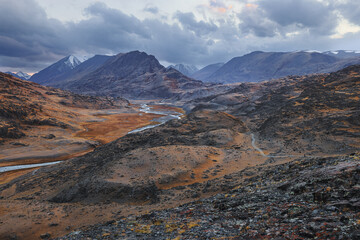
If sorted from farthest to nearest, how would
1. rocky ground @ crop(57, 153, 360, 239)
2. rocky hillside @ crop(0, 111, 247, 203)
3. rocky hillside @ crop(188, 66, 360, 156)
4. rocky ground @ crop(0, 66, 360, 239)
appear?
rocky hillside @ crop(188, 66, 360, 156) < rocky hillside @ crop(0, 111, 247, 203) < rocky ground @ crop(0, 66, 360, 239) < rocky ground @ crop(57, 153, 360, 239)

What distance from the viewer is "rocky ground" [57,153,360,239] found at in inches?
347

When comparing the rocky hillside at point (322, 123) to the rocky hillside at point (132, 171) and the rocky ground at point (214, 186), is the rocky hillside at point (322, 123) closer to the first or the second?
the rocky ground at point (214, 186)

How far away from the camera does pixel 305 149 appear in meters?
32.0

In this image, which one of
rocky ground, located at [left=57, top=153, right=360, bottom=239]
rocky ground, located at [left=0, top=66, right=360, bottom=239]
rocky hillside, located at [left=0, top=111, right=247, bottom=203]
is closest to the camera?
rocky ground, located at [left=57, top=153, right=360, bottom=239]

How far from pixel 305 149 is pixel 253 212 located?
82.3ft

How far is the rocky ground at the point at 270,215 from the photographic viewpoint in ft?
28.9

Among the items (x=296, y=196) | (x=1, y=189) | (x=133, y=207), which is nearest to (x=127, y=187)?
(x=133, y=207)

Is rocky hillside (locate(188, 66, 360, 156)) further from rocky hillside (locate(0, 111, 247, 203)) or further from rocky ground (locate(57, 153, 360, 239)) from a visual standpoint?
rocky ground (locate(57, 153, 360, 239))

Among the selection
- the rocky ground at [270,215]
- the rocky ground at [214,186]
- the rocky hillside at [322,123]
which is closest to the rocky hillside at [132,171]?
the rocky ground at [214,186]

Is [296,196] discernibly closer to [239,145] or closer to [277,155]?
[277,155]

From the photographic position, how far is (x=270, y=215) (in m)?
11.2

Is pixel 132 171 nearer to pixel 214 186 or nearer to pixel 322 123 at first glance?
pixel 214 186

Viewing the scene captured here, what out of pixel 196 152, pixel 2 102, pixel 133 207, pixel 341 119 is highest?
pixel 2 102

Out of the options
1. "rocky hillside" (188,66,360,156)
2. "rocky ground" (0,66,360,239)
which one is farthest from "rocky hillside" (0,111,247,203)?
"rocky hillside" (188,66,360,156)
